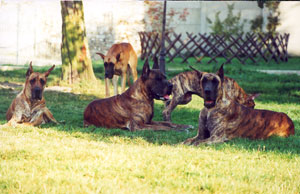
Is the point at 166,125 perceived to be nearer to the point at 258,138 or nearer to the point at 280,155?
the point at 258,138

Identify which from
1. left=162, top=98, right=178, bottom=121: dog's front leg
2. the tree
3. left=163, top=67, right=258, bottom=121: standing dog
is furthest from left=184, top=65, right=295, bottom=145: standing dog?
the tree

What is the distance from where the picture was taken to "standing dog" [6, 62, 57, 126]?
706 cm

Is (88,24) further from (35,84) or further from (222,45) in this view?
(35,84)

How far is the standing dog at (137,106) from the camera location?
6949 mm

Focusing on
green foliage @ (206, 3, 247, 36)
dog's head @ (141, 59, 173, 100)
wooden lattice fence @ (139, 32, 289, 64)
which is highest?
green foliage @ (206, 3, 247, 36)

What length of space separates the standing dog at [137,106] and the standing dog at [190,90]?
71 centimetres

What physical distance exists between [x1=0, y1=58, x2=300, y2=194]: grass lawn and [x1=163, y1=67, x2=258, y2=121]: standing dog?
902mm

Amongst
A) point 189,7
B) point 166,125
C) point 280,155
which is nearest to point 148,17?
point 189,7

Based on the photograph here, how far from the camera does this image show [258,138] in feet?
20.3

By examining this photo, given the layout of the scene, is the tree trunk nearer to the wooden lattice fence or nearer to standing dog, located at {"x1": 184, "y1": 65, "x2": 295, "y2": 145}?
standing dog, located at {"x1": 184, "y1": 65, "x2": 295, "y2": 145}

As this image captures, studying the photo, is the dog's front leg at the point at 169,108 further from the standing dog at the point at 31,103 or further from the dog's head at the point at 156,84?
the standing dog at the point at 31,103

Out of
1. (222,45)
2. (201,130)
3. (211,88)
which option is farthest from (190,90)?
(222,45)

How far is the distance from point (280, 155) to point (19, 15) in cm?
1905

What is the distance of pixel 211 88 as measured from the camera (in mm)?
5715
